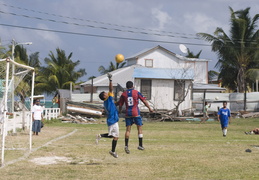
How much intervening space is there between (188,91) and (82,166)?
1288 inches

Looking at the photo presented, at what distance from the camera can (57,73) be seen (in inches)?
2414

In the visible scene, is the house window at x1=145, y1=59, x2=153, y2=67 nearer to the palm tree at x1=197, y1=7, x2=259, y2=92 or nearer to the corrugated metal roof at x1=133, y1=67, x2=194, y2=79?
the palm tree at x1=197, y1=7, x2=259, y2=92

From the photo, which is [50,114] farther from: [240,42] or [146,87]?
[240,42]

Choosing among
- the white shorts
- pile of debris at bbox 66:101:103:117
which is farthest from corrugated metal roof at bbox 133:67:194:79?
the white shorts

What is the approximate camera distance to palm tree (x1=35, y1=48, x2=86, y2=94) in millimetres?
60750

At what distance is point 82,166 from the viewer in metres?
11.1

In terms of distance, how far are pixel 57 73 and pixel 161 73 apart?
2204cm

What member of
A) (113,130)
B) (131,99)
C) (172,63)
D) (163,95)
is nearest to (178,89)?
(163,95)

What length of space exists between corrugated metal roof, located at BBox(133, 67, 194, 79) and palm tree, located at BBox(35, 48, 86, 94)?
65.9ft

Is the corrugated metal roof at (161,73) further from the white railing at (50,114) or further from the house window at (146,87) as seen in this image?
the white railing at (50,114)

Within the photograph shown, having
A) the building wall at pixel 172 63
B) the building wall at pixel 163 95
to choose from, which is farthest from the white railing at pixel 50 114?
the building wall at pixel 172 63

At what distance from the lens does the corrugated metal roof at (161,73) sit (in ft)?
139

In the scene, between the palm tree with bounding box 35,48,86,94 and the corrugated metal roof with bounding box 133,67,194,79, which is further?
the palm tree with bounding box 35,48,86,94

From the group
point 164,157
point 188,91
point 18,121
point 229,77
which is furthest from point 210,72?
point 164,157
